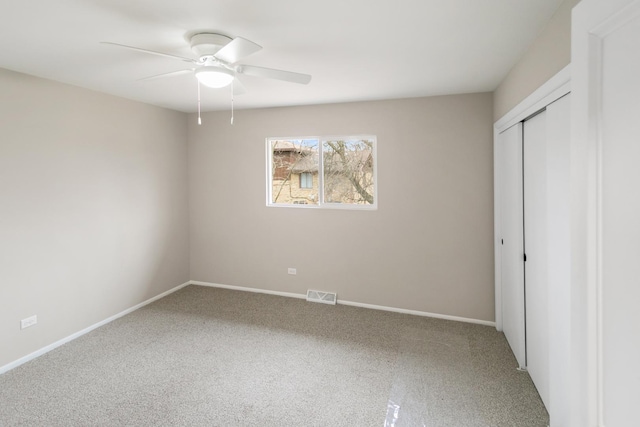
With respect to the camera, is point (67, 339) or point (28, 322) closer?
point (28, 322)

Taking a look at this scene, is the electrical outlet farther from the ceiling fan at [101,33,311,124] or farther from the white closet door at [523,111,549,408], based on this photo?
the white closet door at [523,111,549,408]

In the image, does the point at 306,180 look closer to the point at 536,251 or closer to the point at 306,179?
the point at 306,179

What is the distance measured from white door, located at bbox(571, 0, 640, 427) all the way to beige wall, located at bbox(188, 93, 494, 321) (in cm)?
282

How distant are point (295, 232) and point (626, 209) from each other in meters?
3.79

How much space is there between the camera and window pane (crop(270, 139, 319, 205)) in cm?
435

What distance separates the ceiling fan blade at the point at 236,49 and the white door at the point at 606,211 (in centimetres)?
144

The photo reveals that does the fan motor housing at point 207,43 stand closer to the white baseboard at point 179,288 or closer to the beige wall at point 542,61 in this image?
the beige wall at point 542,61

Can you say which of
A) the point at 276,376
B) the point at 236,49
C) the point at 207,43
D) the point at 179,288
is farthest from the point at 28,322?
the point at 236,49

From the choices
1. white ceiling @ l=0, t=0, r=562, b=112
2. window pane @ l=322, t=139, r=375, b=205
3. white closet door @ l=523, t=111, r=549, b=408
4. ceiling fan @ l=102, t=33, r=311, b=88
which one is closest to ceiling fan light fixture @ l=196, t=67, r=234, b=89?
ceiling fan @ l=102, t=33, r=311, b=88

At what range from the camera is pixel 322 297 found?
4258mm

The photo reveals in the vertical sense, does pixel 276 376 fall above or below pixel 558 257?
below

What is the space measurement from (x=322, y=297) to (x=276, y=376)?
165 centimetres

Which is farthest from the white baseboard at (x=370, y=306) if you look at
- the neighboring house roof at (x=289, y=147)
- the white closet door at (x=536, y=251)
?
the neighboring house roof at (x=289, y=147)

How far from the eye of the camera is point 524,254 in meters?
2.65
